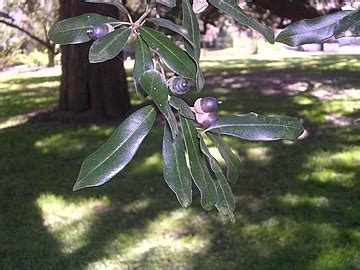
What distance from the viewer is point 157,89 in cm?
71

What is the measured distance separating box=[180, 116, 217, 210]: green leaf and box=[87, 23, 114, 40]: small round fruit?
5.7 inches

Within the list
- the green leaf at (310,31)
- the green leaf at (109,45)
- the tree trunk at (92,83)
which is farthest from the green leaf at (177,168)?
the tree trunk at (92,83)

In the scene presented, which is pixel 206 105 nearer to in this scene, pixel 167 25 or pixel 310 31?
pixel 167 25

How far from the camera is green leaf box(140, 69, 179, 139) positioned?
71 centimetres

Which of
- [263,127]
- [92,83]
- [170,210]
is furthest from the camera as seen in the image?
[92,83]

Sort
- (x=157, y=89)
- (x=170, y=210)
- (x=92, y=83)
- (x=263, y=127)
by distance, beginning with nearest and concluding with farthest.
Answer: (x=157, y=89) → (x=263, y=127) → (x=170, y=210) → (x=92, y=83)

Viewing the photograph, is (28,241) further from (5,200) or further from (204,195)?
(204,195)

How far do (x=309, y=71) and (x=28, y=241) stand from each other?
814 centimetres

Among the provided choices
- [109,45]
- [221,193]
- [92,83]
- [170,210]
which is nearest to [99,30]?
[109,45]

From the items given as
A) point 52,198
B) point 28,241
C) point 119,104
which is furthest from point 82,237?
point 119,104

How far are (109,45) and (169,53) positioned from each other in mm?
76

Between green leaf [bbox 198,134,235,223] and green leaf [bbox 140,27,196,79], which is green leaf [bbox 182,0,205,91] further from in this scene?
green leaf [bbox 198,134,235,223]

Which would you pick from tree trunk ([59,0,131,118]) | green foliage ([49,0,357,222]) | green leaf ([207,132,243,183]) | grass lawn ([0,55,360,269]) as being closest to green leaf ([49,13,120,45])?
green foliage ([49,0,357,222])

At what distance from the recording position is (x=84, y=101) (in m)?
7.08
